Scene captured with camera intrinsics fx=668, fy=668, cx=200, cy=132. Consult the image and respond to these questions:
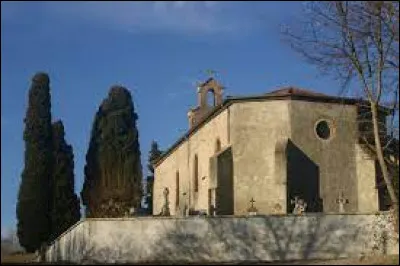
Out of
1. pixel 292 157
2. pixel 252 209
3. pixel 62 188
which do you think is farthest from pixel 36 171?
pixel 292 157

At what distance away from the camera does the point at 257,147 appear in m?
33.1

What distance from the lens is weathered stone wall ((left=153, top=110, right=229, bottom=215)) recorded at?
3581cm

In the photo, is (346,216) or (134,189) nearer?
(346,216)

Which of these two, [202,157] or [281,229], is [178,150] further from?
[281,229]

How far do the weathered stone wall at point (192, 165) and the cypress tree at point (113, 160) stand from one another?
238cm

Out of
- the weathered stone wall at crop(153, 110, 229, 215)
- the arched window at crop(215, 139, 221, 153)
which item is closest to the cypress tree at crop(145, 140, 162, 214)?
the weathered stone wall at crop(153, 110, 229, 215)

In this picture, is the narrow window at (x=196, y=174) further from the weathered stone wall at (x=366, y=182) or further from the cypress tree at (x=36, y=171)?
the weathered stone wall at (x=366, y=182)

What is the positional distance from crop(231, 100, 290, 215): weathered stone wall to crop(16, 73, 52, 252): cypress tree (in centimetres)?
1521

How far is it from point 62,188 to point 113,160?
14.5 feet

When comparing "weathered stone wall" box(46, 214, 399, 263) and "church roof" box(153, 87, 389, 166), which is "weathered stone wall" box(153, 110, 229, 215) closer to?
"church roof" box(153, 87, 389, 166)

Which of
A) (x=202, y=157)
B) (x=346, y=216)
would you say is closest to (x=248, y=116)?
(x=202, y=157)

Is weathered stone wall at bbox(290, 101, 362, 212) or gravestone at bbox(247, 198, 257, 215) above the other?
weathered stone wall at bbox(290, 101, 362, 212)

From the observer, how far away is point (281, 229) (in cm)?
2509

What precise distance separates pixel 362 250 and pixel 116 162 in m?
25.5
